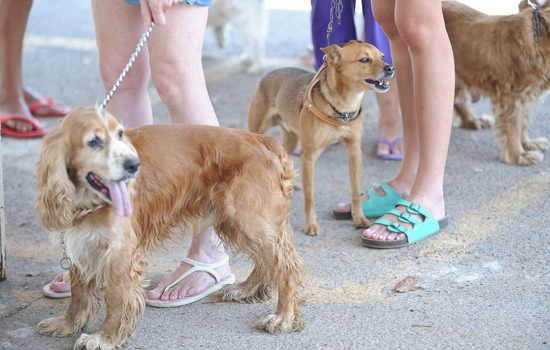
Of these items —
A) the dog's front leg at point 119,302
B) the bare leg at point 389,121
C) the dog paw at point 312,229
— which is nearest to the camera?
the dog's front leg at point 119,302

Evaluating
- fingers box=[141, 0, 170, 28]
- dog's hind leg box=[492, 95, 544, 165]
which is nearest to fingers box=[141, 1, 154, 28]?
fingers box=[141, 0, 170, 28]

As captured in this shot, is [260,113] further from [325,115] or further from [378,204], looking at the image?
[378,204]

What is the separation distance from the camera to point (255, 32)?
7.09 meters

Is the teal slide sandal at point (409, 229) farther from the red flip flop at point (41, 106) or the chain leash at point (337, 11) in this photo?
the red flip flop at point (41, 106)

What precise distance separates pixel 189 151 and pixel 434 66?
1.51 m

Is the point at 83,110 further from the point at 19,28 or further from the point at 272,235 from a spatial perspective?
the point at 19,28

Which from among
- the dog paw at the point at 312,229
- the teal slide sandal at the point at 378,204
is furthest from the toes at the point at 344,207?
the dog paw at the point at 312,229

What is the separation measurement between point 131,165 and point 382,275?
150 centimetres

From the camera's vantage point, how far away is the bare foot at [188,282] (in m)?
3.07

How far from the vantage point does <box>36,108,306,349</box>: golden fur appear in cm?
239

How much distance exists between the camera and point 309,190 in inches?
154

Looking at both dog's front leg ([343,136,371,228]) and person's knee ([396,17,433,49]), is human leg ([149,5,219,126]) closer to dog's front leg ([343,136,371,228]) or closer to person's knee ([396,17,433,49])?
person's knee ([396,17,433,49])

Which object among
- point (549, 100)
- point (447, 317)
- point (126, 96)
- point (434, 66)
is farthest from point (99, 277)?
point (549, 100)

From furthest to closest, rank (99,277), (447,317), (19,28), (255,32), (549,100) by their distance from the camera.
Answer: (255,32), (549,100), (19,28), (447,317), (99,277)
